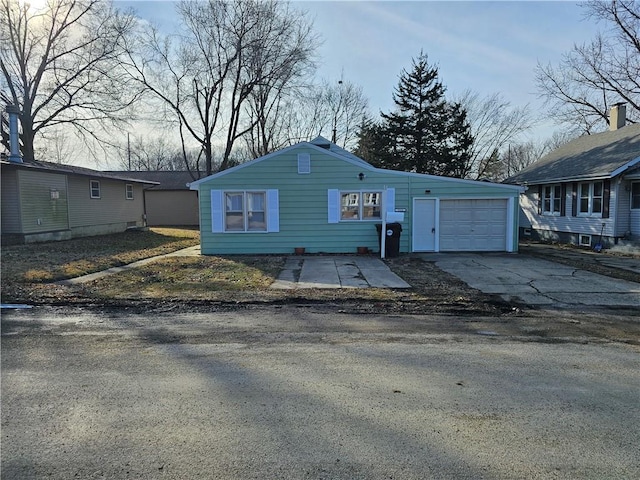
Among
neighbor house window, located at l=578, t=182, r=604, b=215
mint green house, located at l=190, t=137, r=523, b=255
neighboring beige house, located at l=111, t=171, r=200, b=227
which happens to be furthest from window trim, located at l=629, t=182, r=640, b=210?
neighboring beige house, located at l=111, t=171, r=200, b=227

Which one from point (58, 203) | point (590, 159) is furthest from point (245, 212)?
point (590, 159)

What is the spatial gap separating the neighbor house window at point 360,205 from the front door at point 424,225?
4.41ft

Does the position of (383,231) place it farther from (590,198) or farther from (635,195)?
(635,195)

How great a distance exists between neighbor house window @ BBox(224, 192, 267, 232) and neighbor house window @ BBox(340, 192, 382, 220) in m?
2.76

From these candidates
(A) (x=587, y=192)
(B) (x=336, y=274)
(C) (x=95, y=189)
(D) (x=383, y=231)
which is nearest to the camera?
(B) (x=336, y=274)

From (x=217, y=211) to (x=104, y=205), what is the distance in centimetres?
1148

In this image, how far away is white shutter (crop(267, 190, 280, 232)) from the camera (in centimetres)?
1410

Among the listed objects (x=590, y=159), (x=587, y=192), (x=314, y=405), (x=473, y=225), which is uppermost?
(x=590, y=159)

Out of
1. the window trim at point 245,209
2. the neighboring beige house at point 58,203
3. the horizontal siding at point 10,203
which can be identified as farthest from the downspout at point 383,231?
the horizontal siding at point 10,203

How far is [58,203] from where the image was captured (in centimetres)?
1848

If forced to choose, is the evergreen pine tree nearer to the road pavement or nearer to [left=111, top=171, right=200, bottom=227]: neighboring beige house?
[left=111, top=171, right=200, bottom=227]: neighboring beige house

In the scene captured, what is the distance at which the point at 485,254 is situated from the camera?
14.0 m

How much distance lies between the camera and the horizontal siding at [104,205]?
1986 cm

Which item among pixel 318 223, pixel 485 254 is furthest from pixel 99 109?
pixel 485 254
